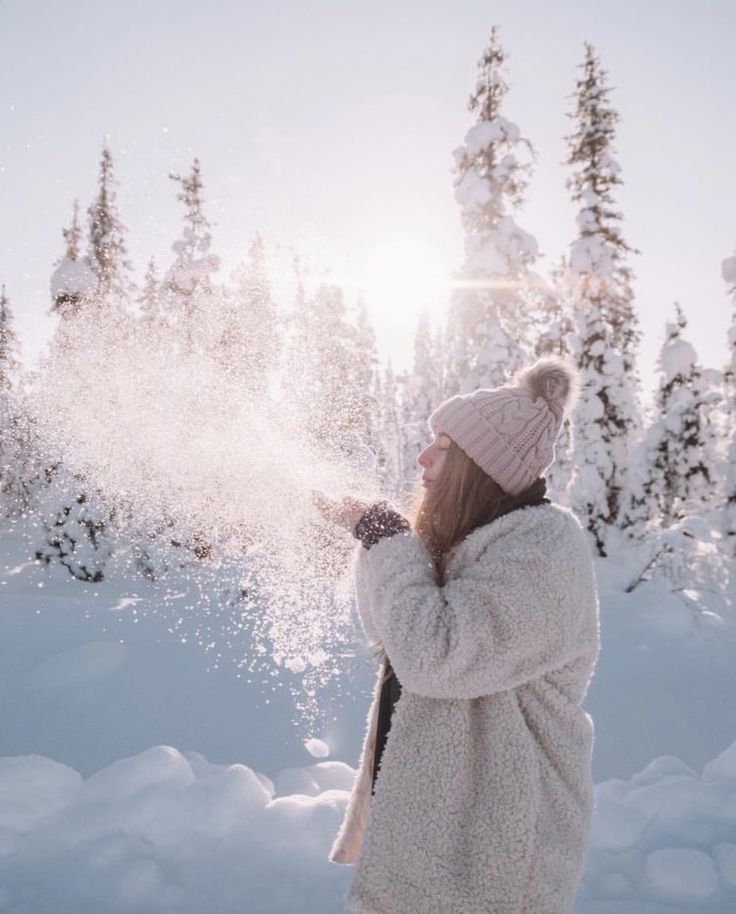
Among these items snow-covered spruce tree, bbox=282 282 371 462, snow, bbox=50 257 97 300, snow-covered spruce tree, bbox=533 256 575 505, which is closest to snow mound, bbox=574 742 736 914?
snow-covered spruce tree, bbox=282 282 371 462

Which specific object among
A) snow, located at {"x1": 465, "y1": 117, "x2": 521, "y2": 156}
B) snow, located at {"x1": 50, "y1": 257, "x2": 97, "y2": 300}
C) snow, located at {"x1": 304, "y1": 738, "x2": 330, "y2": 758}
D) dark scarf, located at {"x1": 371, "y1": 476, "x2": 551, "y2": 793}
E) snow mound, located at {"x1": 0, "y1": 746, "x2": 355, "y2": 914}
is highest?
snow, located at {"x1": 465, "y1": 117, "x2": 521, "y2": 156}

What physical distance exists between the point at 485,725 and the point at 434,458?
856 millimetres

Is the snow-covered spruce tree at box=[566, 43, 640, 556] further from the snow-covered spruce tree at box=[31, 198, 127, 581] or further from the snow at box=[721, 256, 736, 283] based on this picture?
the snow-covered spruce tree at box=[31, 198, 127, 581]

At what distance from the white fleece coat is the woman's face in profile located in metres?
0.29

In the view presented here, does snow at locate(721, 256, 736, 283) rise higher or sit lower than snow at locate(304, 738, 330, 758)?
higher

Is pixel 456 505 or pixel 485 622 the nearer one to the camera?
pixel 485 622

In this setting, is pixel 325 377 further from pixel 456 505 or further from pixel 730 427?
pixel 456 505

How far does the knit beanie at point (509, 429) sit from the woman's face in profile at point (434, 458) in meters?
0.04

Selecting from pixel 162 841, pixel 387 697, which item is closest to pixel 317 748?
pixel 162 841

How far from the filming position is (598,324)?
21.5 m

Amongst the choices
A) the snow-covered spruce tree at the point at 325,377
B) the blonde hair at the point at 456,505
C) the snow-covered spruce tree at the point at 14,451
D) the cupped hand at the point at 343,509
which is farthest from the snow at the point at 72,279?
the blonde hair at the point at 456,505

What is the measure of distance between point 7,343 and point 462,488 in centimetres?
3922

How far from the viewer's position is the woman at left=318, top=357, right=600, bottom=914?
1.85 meters

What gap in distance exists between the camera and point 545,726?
6.62 feet
